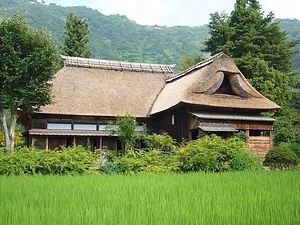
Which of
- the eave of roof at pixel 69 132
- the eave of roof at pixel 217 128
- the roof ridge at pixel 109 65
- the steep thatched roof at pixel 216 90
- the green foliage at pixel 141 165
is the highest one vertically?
the roof ridge at pixel 109 65

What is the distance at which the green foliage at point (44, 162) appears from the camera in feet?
31.2

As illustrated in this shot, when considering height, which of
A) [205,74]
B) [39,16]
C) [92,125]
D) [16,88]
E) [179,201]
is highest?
[39,16]

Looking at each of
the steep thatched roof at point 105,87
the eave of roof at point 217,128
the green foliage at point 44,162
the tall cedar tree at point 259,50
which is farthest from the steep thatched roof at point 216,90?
the green foliage at point 44,162

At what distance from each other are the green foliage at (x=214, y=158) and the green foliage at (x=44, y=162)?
119 inches

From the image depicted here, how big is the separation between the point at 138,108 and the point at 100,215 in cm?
1674

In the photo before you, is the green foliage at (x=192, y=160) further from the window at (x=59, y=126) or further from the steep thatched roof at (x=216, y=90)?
the window at (x=59, y=126)

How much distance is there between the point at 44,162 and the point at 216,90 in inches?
423

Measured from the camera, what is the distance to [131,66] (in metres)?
23.7

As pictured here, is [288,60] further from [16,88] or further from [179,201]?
[179,201]

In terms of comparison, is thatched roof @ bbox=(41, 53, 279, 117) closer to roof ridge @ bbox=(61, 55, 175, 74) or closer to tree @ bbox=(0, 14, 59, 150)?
roof ridge @ bbox=(61, 55, 175, 74)

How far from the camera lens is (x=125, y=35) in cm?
5759

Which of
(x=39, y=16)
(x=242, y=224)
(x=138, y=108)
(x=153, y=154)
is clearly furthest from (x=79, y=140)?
(x=39, y=16)

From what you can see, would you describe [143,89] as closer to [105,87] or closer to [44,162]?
[105,87]

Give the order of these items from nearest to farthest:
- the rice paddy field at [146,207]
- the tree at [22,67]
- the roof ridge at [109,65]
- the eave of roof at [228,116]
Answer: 1. the rice paddy field at [146,207]
2. the tree at [22,67]
3. the eave of roof at [228,116]
4. the roof ridge at [109,65]
